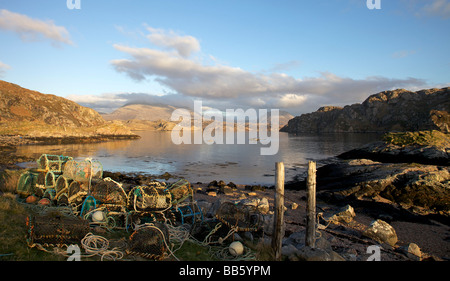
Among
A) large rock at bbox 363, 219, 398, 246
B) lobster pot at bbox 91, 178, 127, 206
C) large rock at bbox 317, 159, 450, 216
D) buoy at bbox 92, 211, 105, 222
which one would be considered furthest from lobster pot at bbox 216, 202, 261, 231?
large rock at bbox 317, 159, 450, 216

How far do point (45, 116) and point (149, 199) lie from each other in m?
153

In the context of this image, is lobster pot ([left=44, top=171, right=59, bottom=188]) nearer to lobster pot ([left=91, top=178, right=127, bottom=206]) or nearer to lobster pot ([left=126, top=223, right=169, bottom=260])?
lobster pot ([left=91, top=178, right=127, bottom=206])

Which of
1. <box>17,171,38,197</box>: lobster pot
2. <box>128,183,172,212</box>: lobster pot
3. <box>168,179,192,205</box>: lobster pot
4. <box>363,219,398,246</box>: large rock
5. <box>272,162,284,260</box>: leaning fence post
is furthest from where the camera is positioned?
<box>17,171,38,197</box>: lobster pot

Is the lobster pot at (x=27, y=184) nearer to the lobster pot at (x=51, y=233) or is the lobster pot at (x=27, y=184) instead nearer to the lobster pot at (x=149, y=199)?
the lobster pot at (x=149, y=199)

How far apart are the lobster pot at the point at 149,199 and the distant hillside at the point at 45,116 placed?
280 ft

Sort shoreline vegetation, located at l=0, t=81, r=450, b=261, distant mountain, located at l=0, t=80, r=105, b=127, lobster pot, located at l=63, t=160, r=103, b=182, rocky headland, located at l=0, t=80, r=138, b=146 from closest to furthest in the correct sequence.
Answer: shoreline vegetation, located at l=0, t=81, r=450, b=261 < lobster pot, located at l=63, t=160, r=103, b=182 < rocky headland, located at l=0, t=80, r=138, b=146 < distant mountain, located at l=0, t=80, r=105, b=127

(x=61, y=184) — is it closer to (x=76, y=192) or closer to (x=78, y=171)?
(x=78, y=171)

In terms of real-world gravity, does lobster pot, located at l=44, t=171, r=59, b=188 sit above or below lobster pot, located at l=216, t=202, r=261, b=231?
above

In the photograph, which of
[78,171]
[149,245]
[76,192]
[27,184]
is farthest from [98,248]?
[27,184]

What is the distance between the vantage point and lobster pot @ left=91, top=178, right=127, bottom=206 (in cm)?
947

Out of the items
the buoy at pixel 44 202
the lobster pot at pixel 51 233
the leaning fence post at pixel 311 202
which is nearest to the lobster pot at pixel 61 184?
the buoy at pixel 44 202

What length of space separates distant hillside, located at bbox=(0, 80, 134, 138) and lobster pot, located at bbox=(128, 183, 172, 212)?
85385 mm
